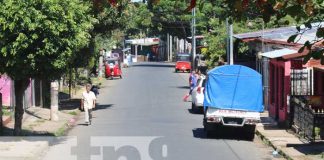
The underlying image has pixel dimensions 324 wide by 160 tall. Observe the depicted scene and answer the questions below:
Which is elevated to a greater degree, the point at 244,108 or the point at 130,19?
the point at 130,19

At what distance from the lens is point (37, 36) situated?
53.9ft

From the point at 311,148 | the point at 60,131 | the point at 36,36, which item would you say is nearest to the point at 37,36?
the point at 36,36

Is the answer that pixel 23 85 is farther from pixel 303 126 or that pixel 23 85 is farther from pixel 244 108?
pixel 303 126

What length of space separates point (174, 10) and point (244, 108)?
58468mm

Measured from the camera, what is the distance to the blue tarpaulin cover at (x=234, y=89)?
65.4ft

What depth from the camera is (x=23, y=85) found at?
18391mm

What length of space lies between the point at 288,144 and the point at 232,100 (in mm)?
2996

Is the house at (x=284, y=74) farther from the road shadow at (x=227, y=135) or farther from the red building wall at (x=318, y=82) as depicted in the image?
the road shadow at (x=227, y=135)

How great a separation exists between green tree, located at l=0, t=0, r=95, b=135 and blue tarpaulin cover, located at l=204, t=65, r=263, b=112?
5.06 metres

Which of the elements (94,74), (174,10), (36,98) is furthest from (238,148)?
(174,10)

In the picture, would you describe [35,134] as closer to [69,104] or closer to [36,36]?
[36,36]

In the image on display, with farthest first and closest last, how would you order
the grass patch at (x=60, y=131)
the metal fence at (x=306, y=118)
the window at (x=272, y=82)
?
the window at (x=272, y=82) < the grass patch at (x=60, y=131) < the metal fence at (x=306, y=118)

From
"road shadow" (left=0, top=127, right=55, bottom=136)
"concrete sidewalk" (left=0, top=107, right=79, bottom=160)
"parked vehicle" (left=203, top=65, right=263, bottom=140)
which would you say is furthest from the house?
"road shadow" (left=0, top=127, right=55, bottom=136)

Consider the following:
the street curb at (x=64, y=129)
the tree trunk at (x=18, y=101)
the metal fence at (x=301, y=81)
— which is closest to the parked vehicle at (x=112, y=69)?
the street curb at (x=64, y=129)
